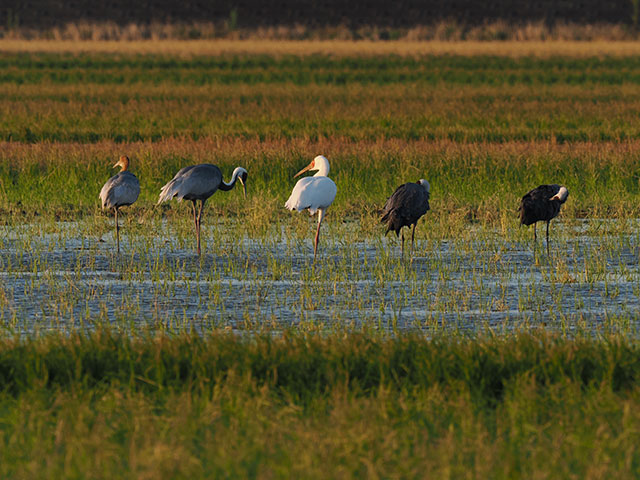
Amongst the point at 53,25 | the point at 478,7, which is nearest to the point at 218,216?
the point at 53,25

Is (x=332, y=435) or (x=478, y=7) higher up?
(x=478, y=7)

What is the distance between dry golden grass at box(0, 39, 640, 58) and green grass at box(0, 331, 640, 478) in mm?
47390

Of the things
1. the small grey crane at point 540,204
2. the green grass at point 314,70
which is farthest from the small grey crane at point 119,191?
the green grass at point 314,70

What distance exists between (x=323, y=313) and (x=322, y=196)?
3559 mm

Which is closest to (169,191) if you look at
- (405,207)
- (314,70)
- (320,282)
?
(405,207)

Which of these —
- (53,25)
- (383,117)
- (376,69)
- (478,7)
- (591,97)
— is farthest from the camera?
(478,7)

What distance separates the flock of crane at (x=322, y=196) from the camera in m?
12.2

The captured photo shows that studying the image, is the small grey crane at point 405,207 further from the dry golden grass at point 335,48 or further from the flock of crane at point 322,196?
the dry golden grass at point 335,48

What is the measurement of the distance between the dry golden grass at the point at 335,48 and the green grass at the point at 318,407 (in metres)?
47.4

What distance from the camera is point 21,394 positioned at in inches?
262

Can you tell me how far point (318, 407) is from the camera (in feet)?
21.2

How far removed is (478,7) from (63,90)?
217 ft

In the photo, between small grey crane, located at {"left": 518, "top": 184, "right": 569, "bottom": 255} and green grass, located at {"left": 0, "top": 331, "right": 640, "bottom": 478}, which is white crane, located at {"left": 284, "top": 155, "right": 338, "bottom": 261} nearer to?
small grey crane, located at {"left": 518, "top": 184, "right": 569, "bottom": 255}

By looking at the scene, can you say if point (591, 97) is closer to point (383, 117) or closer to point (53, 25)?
point (383, 117)
